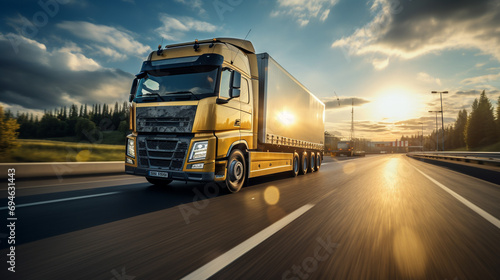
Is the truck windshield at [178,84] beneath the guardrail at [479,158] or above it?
above

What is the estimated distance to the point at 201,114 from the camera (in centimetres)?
612

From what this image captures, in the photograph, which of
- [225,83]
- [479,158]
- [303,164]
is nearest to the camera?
[225,83]

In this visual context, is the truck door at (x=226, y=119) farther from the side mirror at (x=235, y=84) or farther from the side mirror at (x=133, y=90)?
the side mirror at (x=133, y=90)

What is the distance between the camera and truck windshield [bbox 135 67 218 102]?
21.1ft

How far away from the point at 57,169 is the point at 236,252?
917 cm

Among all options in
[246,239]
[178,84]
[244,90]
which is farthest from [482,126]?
[246,239]

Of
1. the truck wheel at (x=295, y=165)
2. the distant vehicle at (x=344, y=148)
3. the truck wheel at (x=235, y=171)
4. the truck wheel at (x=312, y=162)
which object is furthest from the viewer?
the distant vehicle at (x=344, y=148)

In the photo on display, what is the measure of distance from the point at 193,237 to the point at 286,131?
25.3 ft

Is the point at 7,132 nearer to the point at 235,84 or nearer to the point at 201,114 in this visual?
the point at 201,114

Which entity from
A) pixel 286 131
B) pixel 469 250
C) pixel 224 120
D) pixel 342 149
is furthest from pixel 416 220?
pixel 342 149

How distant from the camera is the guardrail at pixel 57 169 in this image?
8.32 metres

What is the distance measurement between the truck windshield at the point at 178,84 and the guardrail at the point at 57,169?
4.64m

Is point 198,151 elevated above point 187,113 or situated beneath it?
situated beneath

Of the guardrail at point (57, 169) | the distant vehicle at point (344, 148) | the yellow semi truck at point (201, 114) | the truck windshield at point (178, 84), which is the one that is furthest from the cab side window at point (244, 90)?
the distant vehicle at point (344, 148)
